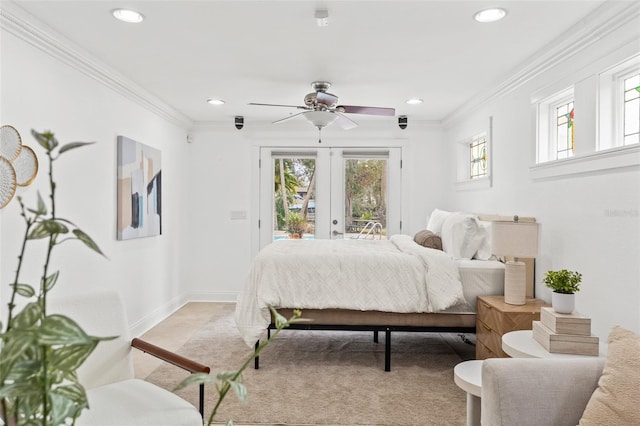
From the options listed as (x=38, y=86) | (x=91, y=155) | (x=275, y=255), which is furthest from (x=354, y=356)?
(x=38, y=86)

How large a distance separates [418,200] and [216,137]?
2.88m

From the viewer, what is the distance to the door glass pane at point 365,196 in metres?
5.79

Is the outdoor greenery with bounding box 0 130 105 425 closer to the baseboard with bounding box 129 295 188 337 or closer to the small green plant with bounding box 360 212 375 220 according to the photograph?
the baseboard with bounding box 129 295 188 337

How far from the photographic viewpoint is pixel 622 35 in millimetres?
2320

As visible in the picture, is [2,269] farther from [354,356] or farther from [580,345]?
[580,345]

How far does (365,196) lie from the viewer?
19.0 feet

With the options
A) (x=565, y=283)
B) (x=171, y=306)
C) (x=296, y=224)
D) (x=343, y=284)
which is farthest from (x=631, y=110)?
(x=171, y=306)

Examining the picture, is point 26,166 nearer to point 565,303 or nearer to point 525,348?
point 525,348

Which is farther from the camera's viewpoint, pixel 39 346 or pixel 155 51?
pixel 155 51

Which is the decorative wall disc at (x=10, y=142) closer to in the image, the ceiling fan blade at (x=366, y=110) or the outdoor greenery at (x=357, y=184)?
the ceiling fan blade at (x=366, y=110)

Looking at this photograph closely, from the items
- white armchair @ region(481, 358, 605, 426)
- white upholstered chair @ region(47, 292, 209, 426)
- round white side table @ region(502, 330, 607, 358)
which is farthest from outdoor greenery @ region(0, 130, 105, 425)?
round white side table @ region(502, 330, 607, 358)

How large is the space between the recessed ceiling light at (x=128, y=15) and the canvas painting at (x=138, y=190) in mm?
1434

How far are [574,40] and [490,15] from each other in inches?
25.5

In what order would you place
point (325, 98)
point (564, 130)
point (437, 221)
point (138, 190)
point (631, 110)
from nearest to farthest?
point (631, 110) → point (564, 130) → point (325, 98) → point (138, 190) → point (437, 221)
